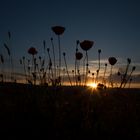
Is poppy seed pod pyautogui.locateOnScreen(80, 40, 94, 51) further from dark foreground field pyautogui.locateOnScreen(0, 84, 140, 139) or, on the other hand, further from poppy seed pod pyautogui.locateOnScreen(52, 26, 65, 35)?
dark foreground field pyautogui.locateOnScreen(0, 84, 140, 139)

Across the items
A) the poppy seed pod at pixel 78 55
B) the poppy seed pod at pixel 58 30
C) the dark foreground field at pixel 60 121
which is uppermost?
the poppy seed pod at pixel 58 30

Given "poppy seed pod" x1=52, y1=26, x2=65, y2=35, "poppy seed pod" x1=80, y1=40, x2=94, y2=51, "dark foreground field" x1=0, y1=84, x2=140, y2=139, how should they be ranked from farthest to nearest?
"poppy seed pod" x1=52, y1=26, x2=65, y2=35, "poppy seed pod" x1=80, y1=40, x2=94, y2=51, "dark foreground field" x1=0, y1=84, x2=140, y2=139

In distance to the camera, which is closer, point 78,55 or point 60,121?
point 60,121

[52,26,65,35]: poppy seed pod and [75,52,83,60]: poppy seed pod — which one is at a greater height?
[52,26,65,35]: poppy seed pod

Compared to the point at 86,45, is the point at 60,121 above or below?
below

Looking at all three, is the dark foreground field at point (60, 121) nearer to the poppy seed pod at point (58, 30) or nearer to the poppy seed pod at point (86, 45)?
the poppy seed pod at point (86, 45)

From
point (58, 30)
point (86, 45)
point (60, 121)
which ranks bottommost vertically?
point (60, 121)

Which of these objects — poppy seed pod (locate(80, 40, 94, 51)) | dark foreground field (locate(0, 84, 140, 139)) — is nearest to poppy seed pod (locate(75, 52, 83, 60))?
poppy seed pod (locate(80, 40, 94, 51))

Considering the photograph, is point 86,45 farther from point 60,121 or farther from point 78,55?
point 60,121

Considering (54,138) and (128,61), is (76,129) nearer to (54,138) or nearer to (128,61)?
(54,138)

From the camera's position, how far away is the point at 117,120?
489 centimetres

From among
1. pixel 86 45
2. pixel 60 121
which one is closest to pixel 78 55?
pixel 86 45

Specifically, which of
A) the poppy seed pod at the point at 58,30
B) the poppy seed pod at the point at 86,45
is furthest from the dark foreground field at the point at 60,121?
the poppy seed pod at the point at 58,30

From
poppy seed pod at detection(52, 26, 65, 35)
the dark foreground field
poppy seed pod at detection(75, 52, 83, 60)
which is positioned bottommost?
the dark foreground field
